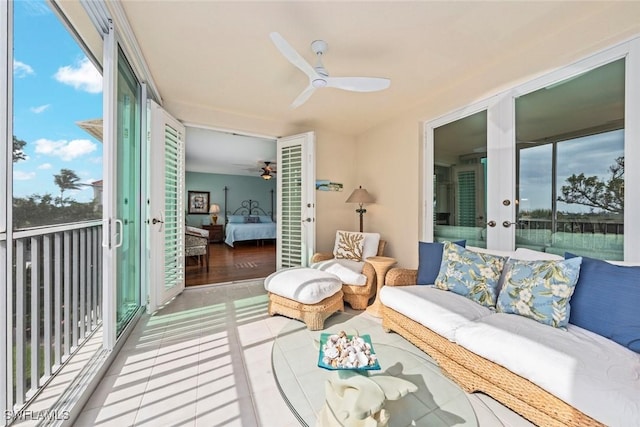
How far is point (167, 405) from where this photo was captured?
148 cm

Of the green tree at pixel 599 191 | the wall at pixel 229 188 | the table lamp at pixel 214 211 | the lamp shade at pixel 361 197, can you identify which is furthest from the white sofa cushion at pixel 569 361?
the wall at pixel 229 188

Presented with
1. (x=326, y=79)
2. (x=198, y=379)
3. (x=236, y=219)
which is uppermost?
(x=326, y=79)

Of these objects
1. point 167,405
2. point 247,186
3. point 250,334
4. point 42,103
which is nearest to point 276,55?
point 42,103

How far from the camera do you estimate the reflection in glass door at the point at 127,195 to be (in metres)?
2.07

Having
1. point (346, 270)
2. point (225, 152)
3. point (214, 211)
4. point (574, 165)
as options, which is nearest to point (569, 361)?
point (574, 165)

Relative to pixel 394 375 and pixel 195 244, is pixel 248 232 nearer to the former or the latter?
pixel 195 244

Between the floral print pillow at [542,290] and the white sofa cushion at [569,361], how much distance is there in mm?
82

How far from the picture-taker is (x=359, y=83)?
7.12 ft

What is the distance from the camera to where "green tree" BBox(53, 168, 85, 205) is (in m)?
1.62


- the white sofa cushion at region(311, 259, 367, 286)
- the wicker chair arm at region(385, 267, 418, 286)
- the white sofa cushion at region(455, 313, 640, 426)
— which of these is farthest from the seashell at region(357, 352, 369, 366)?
the white sofa cushion at region(311, 259, 367, 286)

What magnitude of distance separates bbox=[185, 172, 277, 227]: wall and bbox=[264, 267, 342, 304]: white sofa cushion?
685 centimetres

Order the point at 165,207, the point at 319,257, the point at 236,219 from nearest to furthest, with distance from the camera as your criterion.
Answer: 1. the point at 165,207
2. the point at 319,257
3. the point at 236,219

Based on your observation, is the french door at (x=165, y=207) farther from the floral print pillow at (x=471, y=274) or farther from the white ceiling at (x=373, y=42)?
the floral print pillow at (x=471, y=274)

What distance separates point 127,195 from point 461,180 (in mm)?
3352
